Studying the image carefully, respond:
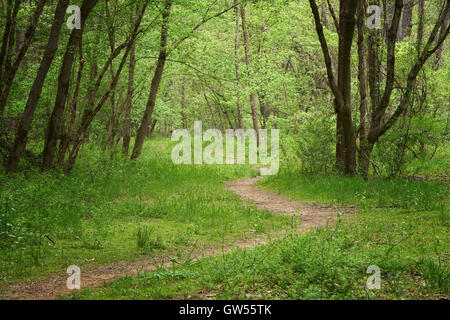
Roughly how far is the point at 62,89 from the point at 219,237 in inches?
284

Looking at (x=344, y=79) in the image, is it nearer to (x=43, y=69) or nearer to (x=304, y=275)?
(x=43, y=69)

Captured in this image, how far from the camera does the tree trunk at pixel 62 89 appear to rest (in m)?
11.7

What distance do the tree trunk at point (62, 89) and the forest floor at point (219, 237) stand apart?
3.99 ft

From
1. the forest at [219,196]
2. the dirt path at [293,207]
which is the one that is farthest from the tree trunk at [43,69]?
the dirt path at [293,207]

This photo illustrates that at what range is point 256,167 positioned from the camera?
19.4m

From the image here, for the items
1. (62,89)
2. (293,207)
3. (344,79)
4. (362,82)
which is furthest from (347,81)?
(62,89)

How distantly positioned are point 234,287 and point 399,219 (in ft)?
14.2

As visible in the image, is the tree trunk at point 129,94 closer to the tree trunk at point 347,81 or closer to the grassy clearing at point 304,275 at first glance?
the tree trunk at point 347,81

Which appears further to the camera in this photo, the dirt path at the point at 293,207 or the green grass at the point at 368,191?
the green grass at the point at 368,191

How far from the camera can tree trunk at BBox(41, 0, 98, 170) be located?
1173cm

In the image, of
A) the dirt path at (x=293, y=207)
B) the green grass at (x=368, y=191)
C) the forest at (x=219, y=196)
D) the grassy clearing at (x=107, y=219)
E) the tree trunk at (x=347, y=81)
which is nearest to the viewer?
the forest at (x=219, y=196)
